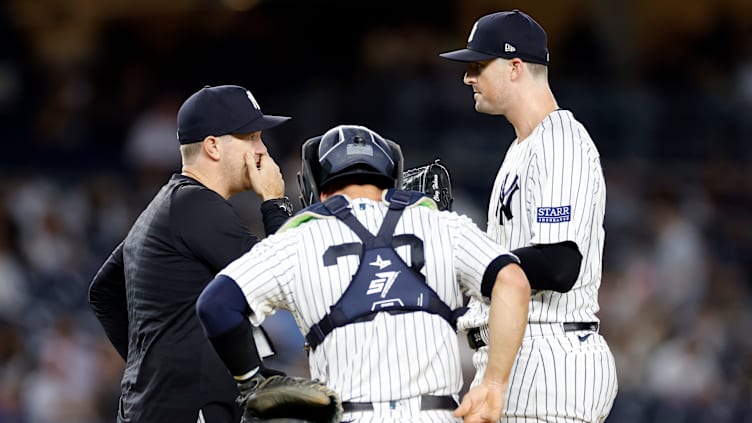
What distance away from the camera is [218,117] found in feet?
14.7

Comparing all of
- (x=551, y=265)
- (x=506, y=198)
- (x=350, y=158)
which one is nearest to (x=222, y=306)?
(x=350, y=158)

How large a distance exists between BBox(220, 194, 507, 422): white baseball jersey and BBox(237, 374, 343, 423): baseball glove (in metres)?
0.07

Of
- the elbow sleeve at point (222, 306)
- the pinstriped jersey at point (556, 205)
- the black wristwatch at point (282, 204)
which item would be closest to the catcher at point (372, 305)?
the elbow sleeve at point (222, 306)

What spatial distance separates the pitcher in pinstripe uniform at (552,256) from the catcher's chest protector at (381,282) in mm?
564

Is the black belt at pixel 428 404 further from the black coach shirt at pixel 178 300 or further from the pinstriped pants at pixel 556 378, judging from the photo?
the black coach shirt at pixel 178 300

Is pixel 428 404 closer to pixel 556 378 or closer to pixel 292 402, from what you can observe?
pixel 292 402

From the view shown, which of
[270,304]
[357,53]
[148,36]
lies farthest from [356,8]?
[270,304]

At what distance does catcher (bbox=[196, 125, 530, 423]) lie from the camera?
11.6 ft

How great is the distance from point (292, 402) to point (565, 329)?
110 cm

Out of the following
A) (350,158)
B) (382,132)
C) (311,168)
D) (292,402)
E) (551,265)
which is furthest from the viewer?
(382,132)

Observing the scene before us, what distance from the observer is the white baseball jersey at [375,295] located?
3566mm

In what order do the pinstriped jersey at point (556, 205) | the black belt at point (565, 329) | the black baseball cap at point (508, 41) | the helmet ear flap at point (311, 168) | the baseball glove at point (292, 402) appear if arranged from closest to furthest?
the baseball glove at point (292, 402), the helmet ear flap at point (311, 168), the pinstriped jersey at point (556, 205), the black belt at point (565, 329), the black baseball cap at point (508, 41)

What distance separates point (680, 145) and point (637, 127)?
0.39m

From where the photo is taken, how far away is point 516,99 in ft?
14.6
